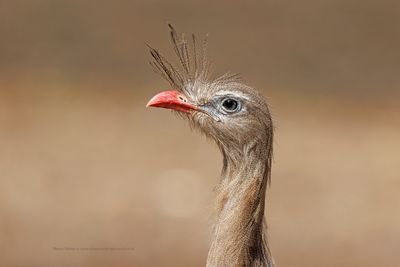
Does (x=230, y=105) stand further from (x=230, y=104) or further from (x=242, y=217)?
(x=242, y=217)

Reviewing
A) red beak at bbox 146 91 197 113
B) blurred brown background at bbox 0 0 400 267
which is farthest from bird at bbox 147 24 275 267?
blurred brown background at bbox 0 0 400 267

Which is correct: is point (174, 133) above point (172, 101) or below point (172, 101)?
below

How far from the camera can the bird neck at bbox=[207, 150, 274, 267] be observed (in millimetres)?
3926

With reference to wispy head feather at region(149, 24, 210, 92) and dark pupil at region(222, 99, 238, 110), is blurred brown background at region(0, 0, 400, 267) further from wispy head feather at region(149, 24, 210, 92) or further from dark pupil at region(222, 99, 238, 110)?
dark pupil at region(222, 99, 238, 110)

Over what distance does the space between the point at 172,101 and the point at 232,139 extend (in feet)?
0.85

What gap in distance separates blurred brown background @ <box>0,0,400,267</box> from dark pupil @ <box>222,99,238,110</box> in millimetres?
2422

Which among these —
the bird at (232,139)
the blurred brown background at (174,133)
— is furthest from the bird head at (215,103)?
the blurred brown background at (174,133)

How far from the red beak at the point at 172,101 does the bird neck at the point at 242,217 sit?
324mm

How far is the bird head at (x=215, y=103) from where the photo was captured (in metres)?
4.05

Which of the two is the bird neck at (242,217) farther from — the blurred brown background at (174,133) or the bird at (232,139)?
the blurred brown background at (174,133)

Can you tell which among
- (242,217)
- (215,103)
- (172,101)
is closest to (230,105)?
(215,103)

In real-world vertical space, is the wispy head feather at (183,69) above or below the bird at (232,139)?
above

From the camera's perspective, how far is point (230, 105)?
4.14 m
